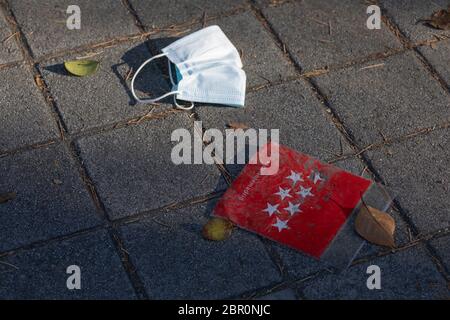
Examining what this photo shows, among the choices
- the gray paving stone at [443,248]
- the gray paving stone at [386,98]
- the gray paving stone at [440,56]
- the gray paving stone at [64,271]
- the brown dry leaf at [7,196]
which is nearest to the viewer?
the gray paving stone at [64,271]

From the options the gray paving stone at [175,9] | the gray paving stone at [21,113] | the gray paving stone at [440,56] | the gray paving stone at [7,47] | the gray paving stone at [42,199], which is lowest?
the gray paving stone at [42,199]

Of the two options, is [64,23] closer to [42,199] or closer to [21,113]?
[21,113]

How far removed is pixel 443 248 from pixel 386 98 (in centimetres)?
91

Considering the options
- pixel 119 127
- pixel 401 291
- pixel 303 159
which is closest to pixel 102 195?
pixel 119 127

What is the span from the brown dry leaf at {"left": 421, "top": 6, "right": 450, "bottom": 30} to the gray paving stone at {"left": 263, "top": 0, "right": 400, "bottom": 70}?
267 mm

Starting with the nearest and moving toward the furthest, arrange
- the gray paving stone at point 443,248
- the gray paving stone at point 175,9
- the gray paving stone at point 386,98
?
the gray paving stone at point 443,248 < the gray paving stone at point 386,98 < the gray paving stone at point 175,9

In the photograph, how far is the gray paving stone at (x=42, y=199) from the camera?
3266mm

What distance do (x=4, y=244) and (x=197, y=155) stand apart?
3.08 ft

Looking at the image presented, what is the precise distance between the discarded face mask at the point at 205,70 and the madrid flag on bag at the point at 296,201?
43 centimetres

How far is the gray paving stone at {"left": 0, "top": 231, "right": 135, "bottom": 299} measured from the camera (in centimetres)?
308

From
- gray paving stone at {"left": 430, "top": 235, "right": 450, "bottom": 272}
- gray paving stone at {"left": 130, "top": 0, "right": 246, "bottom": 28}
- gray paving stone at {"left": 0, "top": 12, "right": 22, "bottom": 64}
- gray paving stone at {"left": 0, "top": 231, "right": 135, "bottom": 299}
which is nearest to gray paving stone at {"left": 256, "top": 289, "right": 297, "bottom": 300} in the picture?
gray paving stone at {"left": 0, "top": 231, "right": 135, "bottom": 299}

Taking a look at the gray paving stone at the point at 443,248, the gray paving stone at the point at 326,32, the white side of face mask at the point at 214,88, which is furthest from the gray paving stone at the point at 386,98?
the gray paving stone at the point at 443,248

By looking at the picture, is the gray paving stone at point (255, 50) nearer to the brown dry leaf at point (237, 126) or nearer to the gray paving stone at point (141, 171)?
the brown dry leaf at point (237, 126)

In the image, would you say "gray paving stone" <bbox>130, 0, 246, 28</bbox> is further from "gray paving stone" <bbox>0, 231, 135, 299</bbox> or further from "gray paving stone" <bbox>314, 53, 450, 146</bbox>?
"gray paving stone" <bbox>0, 231, 135, 299</bbox>
